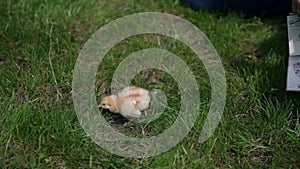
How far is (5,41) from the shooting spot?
7.53 ft

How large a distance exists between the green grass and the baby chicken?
0.17ft

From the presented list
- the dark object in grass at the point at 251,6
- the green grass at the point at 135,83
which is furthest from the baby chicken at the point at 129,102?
the dark object in grass at the point at 251,6

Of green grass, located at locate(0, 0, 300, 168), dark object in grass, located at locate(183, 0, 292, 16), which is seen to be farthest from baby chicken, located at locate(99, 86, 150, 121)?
dark object in grass, located at locate(183, 0, 292, 16)

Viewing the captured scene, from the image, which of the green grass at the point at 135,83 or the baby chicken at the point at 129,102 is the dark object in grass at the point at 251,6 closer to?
the green grass at the point at 135,83

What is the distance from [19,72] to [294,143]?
3.45ft

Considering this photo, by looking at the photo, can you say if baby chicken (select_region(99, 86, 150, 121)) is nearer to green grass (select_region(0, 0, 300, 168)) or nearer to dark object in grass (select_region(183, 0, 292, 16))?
green grass (select_region(0, 0, 300, 168))

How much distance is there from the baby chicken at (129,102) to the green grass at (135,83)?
0.17 feet

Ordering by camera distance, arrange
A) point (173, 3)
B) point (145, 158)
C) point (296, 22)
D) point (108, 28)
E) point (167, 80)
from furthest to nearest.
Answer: point (173, 3), point (108, 28), point (167, 80), point (296, 22), point (145, 158)

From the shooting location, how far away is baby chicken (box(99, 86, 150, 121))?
73.5 inches

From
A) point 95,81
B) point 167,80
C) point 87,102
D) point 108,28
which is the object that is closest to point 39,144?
point 87,102

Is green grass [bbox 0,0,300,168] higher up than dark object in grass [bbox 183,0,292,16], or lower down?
lower down

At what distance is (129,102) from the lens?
73.2 inches

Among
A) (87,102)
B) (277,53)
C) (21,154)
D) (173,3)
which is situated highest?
(173,3)

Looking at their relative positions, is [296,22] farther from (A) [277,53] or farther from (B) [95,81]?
(B) [95,81]
